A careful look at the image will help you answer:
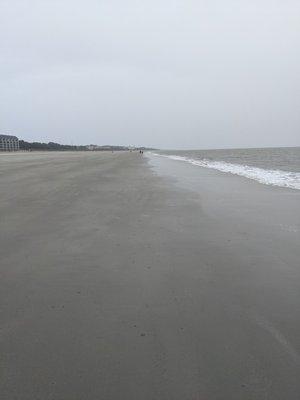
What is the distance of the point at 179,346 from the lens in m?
3.66

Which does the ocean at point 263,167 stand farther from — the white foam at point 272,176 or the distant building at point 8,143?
the distant building at point 8,143

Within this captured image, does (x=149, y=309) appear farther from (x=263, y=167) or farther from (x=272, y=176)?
(x=263, y=167)

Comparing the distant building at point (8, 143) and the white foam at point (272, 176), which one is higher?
the white foam at point (272, 176)

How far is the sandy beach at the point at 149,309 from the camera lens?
10.3 ft

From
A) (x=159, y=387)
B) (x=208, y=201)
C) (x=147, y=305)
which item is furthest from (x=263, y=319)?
(x=208, y=201)

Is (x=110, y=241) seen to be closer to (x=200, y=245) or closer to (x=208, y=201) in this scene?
(x=200, y=245)

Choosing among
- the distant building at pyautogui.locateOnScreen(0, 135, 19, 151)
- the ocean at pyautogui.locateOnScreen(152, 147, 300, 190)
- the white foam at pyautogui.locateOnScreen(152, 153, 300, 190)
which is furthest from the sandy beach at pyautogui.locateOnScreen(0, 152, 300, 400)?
the distant building at pyautogui.locateOnScreen(0, 135, 19, 151)

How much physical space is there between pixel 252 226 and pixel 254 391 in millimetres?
6356

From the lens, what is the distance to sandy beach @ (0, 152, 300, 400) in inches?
123

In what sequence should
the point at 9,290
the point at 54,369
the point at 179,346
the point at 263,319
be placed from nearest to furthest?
the point at 54,369, the point at 179,346, the point at 263,319, the point at 9,290

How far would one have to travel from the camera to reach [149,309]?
4.52 meters

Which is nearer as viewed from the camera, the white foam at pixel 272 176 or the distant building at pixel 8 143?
the white foam at pixel 272 176

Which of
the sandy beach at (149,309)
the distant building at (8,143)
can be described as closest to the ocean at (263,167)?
the sandy beach at (149,309)

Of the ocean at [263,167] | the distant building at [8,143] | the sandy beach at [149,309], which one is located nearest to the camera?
the sandy beach at [149,309]
